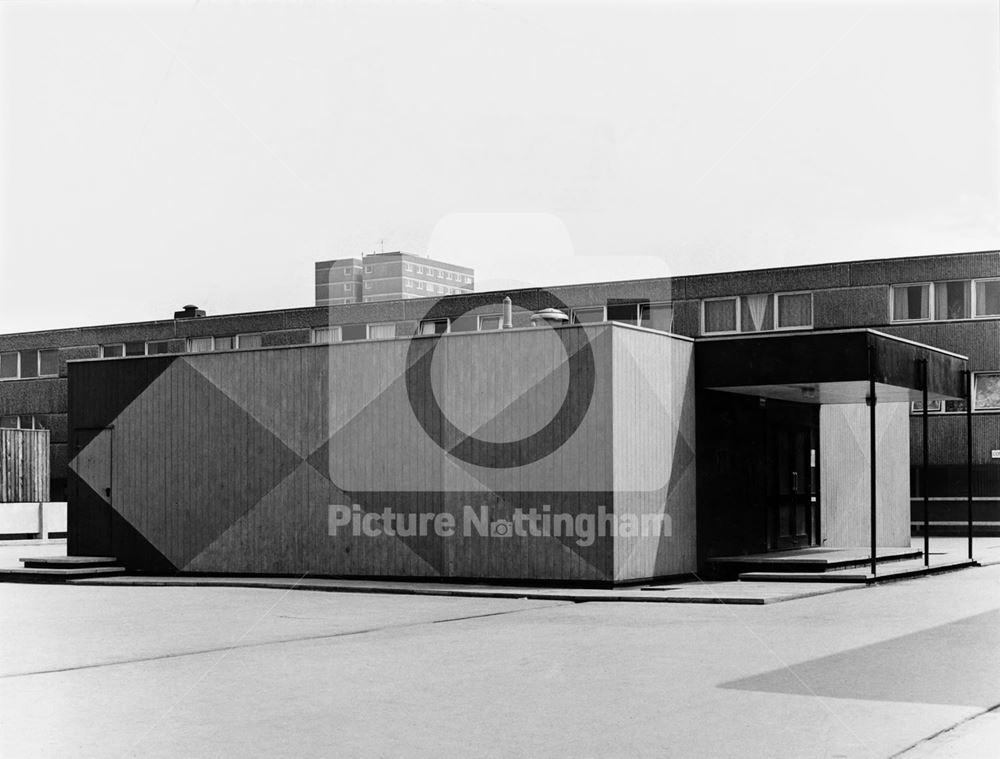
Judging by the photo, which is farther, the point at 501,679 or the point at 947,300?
the point at 947,300

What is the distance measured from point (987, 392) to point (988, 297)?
288 cm

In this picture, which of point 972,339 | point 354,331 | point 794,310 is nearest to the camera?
point 972,339

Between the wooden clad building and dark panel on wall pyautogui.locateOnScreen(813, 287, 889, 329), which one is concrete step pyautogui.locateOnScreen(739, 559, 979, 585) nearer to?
the wooden clad building

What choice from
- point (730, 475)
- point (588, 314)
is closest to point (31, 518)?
point (588, 314)

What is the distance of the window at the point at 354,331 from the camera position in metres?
52.0

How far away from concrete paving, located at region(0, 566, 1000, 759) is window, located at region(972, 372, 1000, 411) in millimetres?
24380

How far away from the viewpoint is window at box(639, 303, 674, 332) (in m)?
44.4

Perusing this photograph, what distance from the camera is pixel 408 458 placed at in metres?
20.3

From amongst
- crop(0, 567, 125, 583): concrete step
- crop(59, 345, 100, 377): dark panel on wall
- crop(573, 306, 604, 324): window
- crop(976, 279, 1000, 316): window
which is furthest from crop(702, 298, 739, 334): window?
crop(59, 345, 100, 377): dark panel on wall

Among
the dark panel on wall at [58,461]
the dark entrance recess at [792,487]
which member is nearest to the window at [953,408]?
the dark entrance recess at [792,487]

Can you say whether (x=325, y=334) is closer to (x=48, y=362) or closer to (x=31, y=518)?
(x=48, y=362)

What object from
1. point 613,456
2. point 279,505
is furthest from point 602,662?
point 279,505

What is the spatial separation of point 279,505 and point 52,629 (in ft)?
25.4

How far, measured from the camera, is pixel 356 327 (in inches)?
2063
